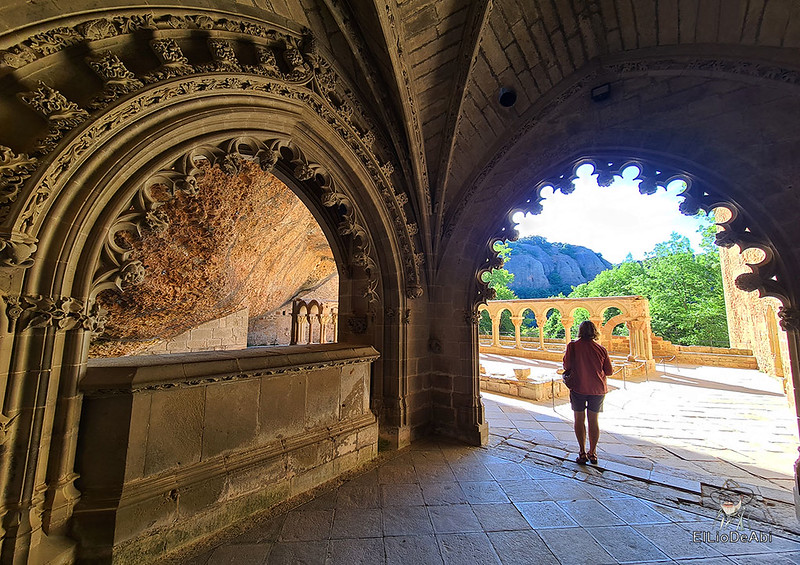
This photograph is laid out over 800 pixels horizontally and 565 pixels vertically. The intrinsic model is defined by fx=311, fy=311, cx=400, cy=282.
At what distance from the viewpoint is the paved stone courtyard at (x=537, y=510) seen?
1.92 m

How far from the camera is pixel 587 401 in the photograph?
11.2 ft

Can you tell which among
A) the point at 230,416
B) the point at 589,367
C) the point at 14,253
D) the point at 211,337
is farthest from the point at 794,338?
the point at 211,337

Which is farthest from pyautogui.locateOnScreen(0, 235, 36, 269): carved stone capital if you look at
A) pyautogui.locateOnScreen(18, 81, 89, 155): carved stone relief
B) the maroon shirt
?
the maroon shirt

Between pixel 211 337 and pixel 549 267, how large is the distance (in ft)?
170

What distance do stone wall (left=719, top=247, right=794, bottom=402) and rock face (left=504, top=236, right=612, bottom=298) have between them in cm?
3169

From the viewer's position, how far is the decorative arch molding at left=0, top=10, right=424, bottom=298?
1497 mm

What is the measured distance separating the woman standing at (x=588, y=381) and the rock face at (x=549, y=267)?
43937 mm

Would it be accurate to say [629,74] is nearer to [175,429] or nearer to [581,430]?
[581,430]

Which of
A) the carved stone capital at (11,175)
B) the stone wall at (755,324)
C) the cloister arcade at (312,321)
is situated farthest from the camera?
the cloister arcade at (312,321)

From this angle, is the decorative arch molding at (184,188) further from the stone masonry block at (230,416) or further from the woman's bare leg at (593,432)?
the woman's bare leg at (593,432)

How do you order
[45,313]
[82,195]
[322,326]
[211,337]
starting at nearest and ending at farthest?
[45,313] < [82,195] < [211,337] < [322,326]

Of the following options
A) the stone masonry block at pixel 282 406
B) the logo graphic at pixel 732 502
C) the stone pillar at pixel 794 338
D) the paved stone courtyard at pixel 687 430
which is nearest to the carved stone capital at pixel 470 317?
the paved stone courtyard at pixel 687 430

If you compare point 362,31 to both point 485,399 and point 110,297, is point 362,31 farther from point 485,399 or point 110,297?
point 485,399

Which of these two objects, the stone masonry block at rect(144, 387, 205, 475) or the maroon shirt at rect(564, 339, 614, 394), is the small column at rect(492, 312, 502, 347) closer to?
the maroon shirt at rect(564, 339, 614, 394)
